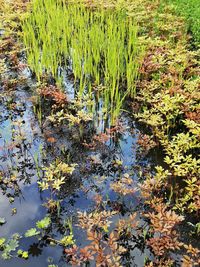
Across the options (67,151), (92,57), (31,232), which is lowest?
(31,232)

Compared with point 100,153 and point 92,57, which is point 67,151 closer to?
point 100,153

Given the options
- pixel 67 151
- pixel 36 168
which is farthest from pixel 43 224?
pixel 67 151

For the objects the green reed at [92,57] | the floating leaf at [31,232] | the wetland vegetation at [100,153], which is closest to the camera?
the wetland vegetation at [100,153]

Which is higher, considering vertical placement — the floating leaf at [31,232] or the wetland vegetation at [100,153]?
the wetland vegetation at [100,153]

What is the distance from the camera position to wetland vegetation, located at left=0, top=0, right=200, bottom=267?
119 inches

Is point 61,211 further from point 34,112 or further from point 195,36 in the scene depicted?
point 195,36

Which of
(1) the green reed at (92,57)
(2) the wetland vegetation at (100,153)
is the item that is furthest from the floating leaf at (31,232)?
(1) the green reed at (92,57)

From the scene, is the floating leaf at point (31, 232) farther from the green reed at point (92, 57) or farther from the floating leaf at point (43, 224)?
the green reed at point (92, 57)

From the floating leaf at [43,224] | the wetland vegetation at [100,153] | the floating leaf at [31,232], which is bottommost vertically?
the floating leaf at [31,232]

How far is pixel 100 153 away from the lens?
422cm

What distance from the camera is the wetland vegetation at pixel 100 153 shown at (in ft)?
9.88

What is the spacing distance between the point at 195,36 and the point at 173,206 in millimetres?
4284

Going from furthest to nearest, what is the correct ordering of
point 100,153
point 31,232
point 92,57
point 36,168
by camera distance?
point 92,57 → point 100,153 → point 36,168 → point 31,232

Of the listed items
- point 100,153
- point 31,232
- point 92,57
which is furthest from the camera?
point 92,57
